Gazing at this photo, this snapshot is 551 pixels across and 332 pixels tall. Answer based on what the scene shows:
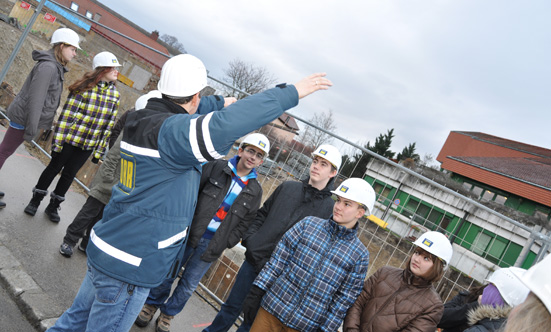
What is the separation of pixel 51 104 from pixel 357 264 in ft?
13.0

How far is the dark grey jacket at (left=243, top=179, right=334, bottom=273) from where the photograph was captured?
3.77 meters

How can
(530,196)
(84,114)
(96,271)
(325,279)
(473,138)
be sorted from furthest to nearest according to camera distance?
1. (473,138)
2. (530,196)
3. (84,114)
4. (325,279)
5. (96,271)

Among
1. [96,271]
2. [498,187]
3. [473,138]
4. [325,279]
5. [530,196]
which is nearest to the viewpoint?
[96,271]

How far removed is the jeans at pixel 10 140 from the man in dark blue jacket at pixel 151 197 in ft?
9.98

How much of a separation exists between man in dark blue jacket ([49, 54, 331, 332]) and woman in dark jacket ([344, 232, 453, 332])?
176 cm

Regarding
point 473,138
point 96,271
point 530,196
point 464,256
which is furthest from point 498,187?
point 96,271

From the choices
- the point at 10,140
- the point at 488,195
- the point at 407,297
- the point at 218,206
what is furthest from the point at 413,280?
the point at 488,195

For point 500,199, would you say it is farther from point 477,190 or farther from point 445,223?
point 445,223

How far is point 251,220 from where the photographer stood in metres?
3.96

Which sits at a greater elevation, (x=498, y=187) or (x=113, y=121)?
(x=498, y=187)

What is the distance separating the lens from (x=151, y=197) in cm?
227

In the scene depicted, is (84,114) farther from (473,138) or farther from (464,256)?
(473,138)

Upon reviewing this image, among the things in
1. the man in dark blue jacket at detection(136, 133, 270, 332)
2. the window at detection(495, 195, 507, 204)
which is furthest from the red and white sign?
the window at detection(495, 195, 507, 204)

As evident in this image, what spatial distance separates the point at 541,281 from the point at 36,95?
195 inches
